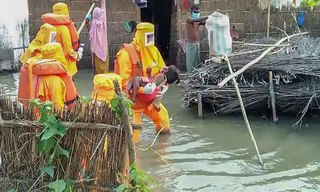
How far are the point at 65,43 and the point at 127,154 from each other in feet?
15.7

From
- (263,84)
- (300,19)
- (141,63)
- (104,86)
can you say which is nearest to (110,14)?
(300,19)

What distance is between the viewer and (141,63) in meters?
6.68

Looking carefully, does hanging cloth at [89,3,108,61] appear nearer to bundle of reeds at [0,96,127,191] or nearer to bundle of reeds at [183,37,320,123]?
bundle of reeds at [183,37,320,123]

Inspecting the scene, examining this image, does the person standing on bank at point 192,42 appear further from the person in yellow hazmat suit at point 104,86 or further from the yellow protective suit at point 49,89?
the yellow protective suit at point 49,89

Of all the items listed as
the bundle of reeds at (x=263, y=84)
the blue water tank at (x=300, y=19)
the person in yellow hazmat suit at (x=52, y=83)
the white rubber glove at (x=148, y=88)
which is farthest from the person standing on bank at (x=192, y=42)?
the person in yellow hazmat suit at (x=52, y=83)

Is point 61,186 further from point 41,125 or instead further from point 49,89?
point 49,89

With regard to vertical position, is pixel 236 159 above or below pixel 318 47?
below

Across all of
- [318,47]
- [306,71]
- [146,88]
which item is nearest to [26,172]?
[146,88]

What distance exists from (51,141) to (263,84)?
4946 mm

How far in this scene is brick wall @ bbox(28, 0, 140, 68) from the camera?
1273 cm

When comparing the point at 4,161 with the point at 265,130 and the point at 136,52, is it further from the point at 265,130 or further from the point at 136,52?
the point at 265,130

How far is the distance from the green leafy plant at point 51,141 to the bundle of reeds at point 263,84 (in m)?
4.57

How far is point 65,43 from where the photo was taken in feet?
26.8

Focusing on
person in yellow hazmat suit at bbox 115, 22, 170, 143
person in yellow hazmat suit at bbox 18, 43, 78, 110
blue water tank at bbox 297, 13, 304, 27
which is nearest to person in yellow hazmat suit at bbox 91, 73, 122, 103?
person in yellow hazmat suit at bbox 18, 43, 78, 110
